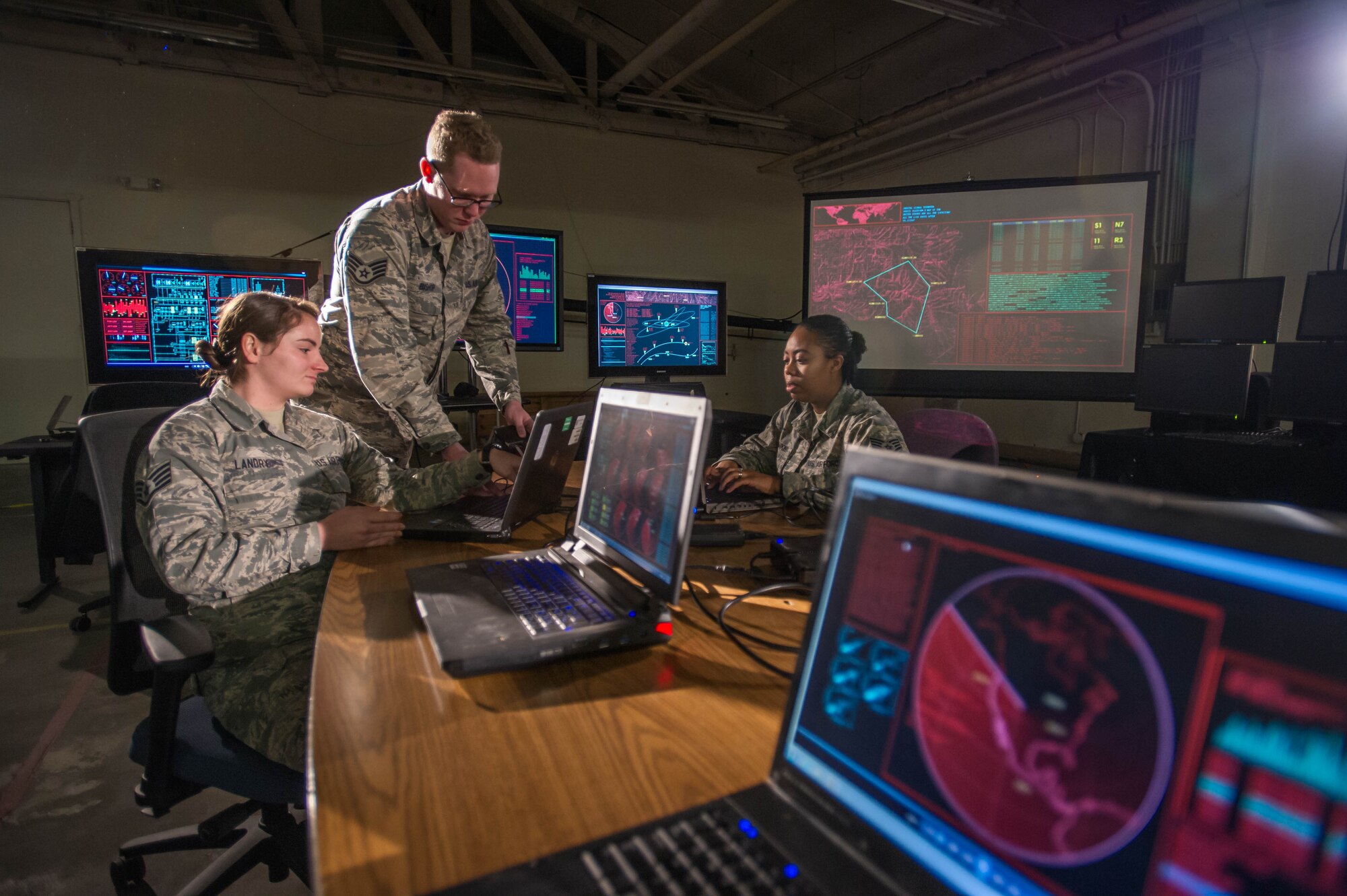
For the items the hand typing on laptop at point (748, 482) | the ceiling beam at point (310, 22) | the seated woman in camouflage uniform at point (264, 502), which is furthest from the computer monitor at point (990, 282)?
the ceiling beam at point (310, 22)

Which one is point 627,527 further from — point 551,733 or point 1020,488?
point 1020,488

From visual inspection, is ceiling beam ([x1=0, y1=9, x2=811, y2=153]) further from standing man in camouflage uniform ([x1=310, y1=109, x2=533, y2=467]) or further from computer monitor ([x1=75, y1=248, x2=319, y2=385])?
standing man in camouflage uniform ([x1=310, y1=109, x2=533, y2=467])

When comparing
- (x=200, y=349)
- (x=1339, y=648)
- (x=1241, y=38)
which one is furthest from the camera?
(x=1241, y=38)

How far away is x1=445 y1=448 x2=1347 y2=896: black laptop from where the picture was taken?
31 cm

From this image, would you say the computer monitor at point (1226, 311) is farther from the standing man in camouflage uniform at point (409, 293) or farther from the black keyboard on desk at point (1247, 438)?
the standing man in camouflage uniform at point (409, 293)

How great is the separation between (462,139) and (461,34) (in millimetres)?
3746

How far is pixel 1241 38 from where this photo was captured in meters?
3.33

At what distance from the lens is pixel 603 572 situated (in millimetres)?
1020

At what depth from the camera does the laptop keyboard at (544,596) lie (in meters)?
0.85

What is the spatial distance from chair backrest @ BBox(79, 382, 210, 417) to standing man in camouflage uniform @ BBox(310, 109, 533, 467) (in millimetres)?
701

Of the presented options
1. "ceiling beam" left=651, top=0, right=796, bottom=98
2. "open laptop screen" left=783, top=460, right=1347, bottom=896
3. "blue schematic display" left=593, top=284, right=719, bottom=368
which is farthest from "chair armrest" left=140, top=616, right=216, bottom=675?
"ceiling beam" left=651, top=0, right=796, bottom=98

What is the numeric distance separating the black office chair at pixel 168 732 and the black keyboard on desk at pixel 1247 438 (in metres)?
2.90

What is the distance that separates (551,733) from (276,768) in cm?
66

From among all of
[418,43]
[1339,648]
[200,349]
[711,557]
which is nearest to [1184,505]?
[1339,648]
